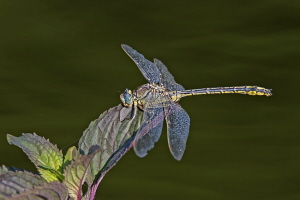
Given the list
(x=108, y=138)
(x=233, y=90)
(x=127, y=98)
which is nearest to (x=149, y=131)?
(x=127, y=98)

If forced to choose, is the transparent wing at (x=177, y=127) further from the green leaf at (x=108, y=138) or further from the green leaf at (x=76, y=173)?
the green leaf at (x=76, y=173)

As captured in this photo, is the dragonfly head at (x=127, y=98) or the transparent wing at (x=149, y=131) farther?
the dragonfly head at (x=127, y=98)

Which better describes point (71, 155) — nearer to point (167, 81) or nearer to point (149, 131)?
point (149, 131)

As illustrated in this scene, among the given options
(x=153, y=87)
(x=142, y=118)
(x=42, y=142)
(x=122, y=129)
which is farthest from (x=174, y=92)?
(x=42, y=142)

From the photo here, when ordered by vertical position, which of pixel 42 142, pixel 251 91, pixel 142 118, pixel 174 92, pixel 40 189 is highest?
pixel 251 91

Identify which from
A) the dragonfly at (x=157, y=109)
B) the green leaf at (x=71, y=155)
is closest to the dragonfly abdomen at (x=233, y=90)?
the dragonfly at (x=157, y=109)

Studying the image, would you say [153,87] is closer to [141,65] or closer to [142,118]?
[141,65]
